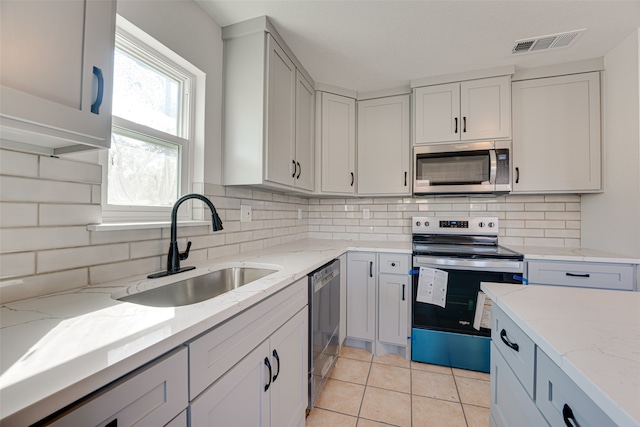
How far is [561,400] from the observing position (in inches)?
24.7

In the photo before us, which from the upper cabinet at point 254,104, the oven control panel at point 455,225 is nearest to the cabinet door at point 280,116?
the upper cabinet at point 254,104

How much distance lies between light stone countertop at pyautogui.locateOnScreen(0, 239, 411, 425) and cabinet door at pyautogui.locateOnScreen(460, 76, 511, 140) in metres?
2.18

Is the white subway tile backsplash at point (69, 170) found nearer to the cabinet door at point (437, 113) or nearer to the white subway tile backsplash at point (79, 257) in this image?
the white subway tile backsplash at point (79, 257)

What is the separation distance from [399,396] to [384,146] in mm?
2057

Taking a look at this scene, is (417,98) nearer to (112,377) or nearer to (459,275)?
(459,275)

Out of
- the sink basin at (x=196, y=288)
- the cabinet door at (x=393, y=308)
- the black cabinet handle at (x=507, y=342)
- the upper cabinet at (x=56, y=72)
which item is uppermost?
the upper cabinet at (x=56, y=72)

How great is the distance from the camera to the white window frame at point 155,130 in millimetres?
1170

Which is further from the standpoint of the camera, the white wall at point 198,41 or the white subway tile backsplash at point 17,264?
the white wall at point 198,41

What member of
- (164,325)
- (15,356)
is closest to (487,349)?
(164,325)

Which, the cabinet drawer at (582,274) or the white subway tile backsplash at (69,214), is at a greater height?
the white subway tile backsplash at (69,214)

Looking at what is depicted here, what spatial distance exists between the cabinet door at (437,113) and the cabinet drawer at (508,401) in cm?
178

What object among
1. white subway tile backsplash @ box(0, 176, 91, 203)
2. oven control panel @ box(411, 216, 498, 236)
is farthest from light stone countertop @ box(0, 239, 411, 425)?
oven control panel @ box(411, 216, 498, 236)

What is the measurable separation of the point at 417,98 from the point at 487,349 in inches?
84.1

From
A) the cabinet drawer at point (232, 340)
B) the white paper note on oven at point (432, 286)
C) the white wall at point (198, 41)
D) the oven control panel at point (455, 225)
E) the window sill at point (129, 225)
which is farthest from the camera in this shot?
the oven control panel at point (455, 225)
